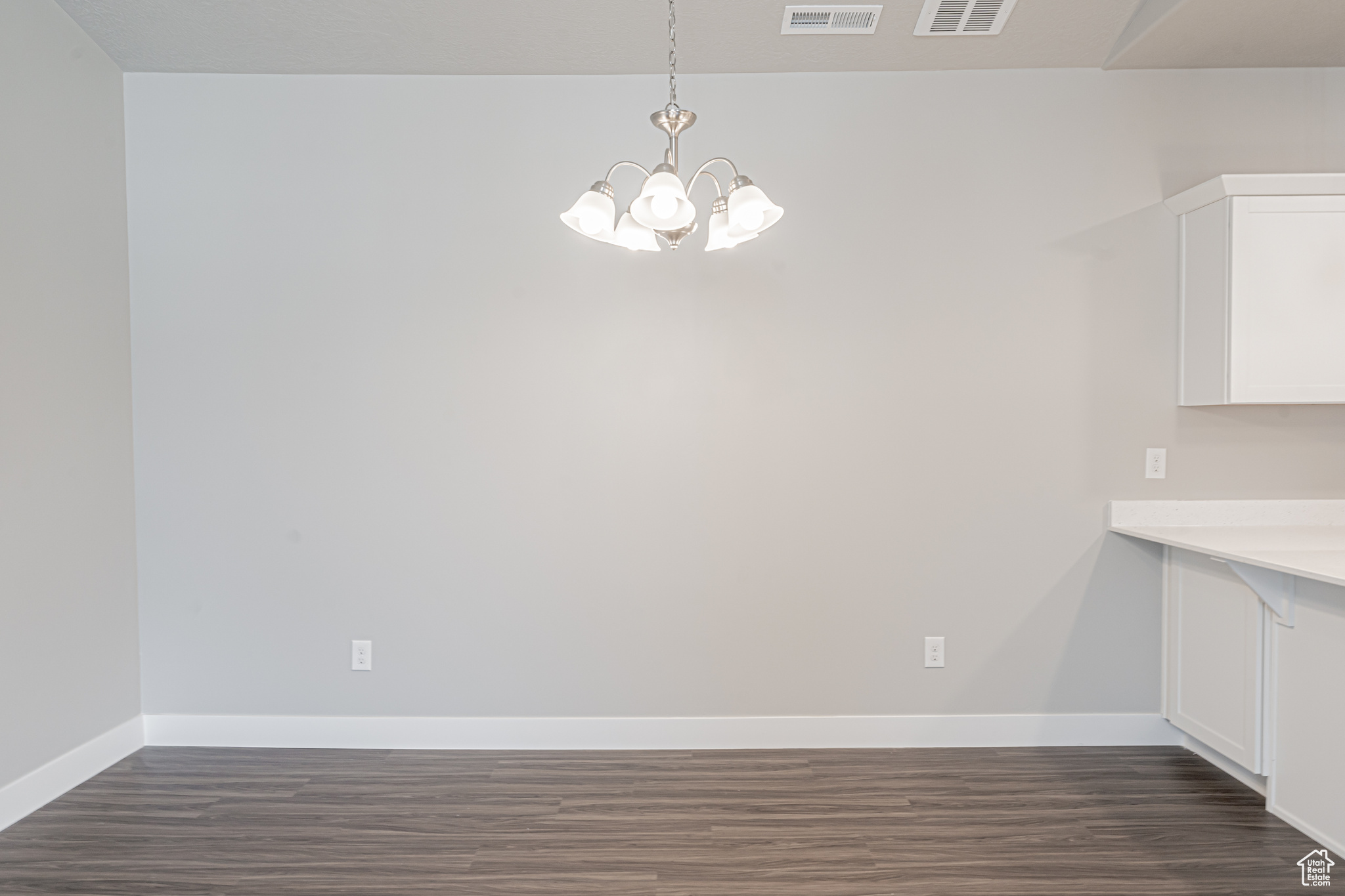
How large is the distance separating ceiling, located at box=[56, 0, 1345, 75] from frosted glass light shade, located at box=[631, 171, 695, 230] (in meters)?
1.51

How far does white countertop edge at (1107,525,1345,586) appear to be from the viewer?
1.98 m

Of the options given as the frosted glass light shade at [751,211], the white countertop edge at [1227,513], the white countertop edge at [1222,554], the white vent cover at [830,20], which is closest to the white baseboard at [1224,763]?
the white countertop edge at [1222,554]

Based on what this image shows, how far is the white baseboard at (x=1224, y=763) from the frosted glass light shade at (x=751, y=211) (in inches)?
96.6

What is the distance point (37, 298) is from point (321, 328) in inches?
35.1

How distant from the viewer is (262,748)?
2945 millimetres

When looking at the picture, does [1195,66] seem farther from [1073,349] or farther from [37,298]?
[37,298]

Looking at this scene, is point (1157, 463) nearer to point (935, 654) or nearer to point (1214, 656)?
point (1214, 656)

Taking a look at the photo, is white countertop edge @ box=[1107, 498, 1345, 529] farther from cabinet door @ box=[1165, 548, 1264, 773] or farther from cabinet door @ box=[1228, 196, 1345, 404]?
cabinet door @ box=[1228, 196, 1345, 404]

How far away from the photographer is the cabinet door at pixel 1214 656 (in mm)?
2414

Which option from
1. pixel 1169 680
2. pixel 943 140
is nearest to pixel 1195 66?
pixel 943 140

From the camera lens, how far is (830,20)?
8.68 feet

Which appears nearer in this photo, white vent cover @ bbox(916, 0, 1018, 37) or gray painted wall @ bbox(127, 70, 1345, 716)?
white vent cover @ bbox(916, 0, 1018, 37)

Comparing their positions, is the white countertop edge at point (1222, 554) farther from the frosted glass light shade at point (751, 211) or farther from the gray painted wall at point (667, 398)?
the frosted glass light shade at point (751, 211)

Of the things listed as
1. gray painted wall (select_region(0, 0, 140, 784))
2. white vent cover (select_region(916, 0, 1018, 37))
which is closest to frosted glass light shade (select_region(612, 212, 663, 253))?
white vent cover (select_region(916, 0, 1018, 37))
